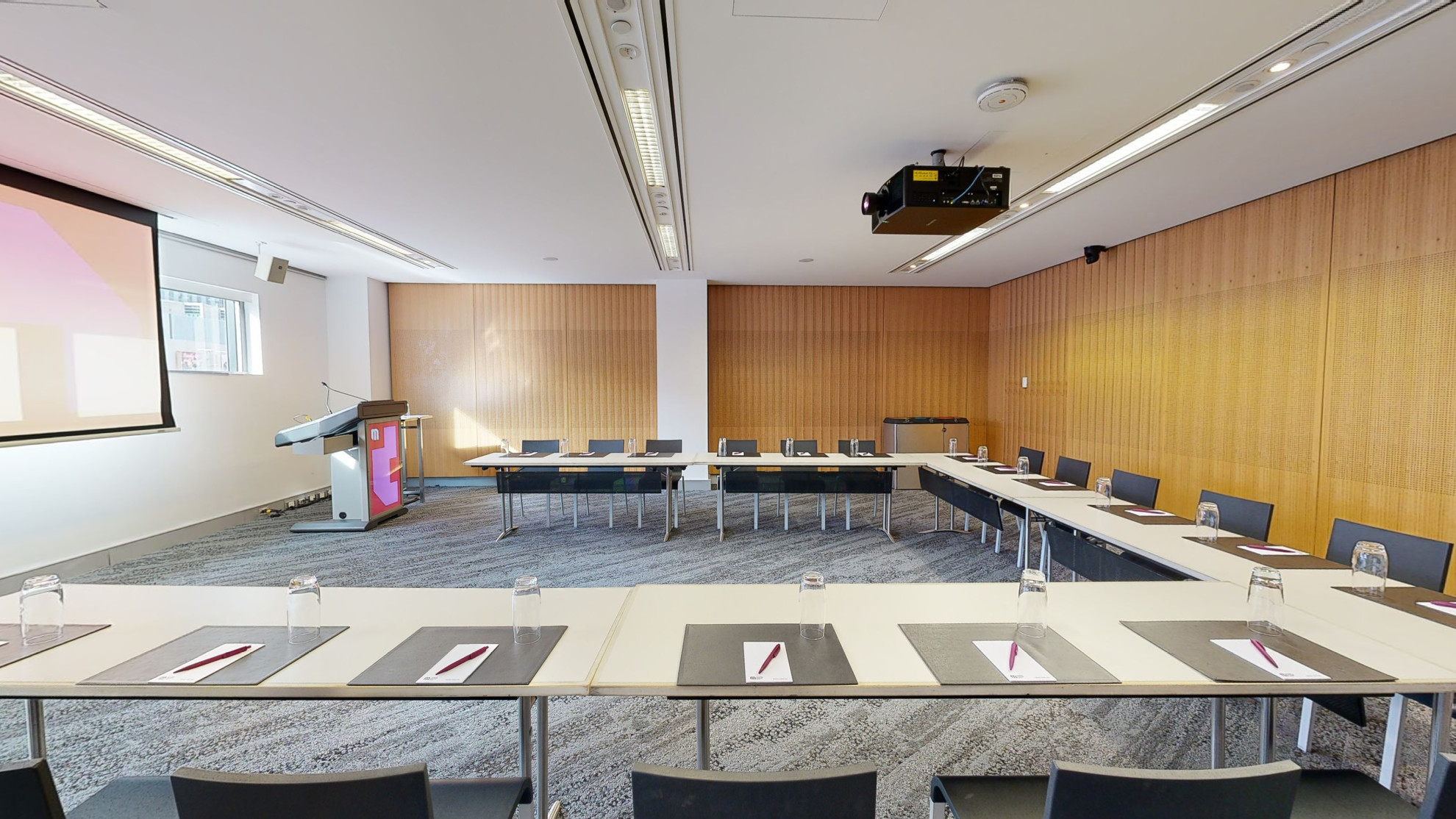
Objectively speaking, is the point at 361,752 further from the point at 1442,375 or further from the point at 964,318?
the point at 964,318

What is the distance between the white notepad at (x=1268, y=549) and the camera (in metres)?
2.52

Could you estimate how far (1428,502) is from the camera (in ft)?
A: 11.5

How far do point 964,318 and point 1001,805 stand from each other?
8.25 m

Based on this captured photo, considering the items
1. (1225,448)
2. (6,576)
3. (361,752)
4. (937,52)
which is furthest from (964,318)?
(6,576)

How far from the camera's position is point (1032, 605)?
1.71 meters

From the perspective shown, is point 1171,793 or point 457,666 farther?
point 457,666

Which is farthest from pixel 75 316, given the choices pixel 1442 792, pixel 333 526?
pixel 1442 792

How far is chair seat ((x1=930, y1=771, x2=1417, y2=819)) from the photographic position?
4.49 feet

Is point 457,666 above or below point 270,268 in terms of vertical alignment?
below

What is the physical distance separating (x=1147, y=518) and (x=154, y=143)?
254 inches

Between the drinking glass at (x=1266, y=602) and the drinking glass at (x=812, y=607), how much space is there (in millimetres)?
1334

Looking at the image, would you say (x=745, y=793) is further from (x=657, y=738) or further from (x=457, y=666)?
(x=657, y=738)

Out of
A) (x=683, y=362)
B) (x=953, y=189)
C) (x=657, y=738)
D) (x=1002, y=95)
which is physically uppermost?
(x=1002, y=95)

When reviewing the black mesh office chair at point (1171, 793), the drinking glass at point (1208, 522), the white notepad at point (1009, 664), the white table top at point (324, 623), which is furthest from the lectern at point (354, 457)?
the drinking glass at point (1208, 522)
